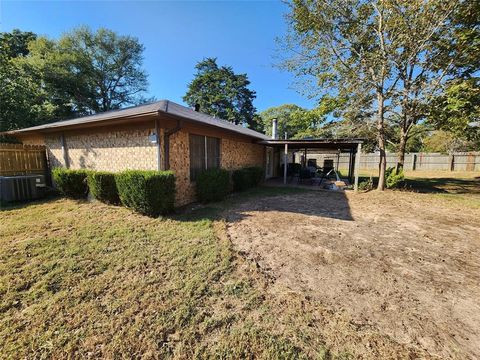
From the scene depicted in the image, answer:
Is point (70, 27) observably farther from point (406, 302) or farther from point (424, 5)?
point (406, 302)

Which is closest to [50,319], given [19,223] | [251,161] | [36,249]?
[36,249]

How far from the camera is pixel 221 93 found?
31.5 m

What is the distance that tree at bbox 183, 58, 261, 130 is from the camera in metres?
31.5

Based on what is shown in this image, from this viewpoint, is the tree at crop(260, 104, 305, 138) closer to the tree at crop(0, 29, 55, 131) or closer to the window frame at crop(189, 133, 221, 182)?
the window frame at crop(189, 133, 221, 182)

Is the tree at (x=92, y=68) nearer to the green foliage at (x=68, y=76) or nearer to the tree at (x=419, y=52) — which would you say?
the green foliage at (x=68, y=76)

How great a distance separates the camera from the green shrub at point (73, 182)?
6.86 meters

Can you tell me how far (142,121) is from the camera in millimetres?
5965

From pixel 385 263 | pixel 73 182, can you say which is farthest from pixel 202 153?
pixel 385 263

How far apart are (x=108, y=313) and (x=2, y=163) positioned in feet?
30.0

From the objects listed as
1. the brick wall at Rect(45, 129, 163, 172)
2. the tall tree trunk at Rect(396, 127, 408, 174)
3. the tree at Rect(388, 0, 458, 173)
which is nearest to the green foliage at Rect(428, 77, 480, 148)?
the tree at Rect(388, 0, 458, 173)

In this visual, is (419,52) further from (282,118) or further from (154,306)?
(282,118)

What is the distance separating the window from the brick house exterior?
18cm

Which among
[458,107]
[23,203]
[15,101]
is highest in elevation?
[15,101]

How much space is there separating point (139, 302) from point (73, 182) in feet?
21.4
